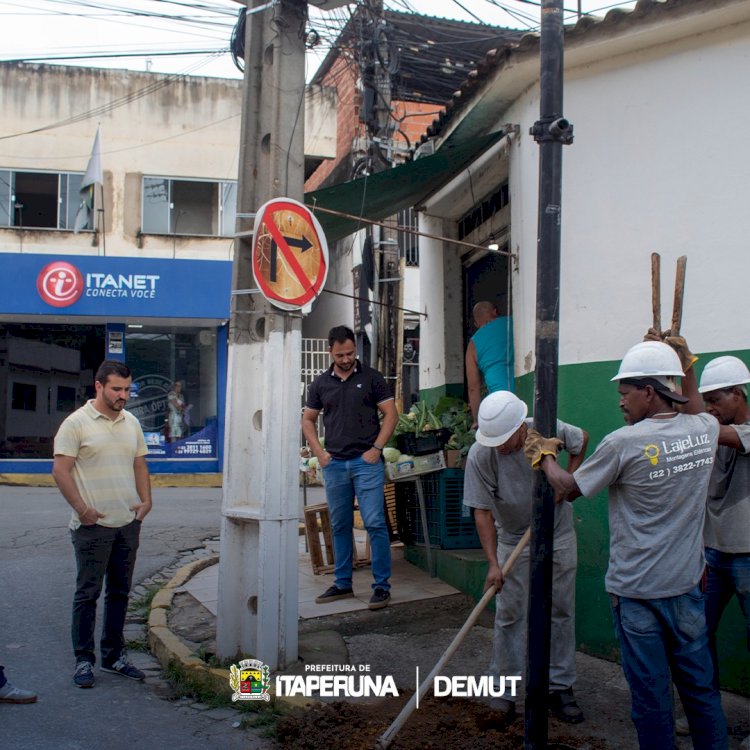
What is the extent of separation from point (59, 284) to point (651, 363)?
14.6m

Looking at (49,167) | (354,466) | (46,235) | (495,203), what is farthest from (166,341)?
(354,466)

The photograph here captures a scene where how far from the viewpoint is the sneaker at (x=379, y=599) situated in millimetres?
5941

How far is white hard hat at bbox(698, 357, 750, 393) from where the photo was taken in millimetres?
4098

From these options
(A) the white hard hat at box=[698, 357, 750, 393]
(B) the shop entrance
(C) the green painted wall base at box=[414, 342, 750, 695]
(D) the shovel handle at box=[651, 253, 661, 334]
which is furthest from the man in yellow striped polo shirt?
(B) the shop entrance

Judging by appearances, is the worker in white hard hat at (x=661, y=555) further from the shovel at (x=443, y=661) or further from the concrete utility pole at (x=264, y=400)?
the concrete utility pole at (x=264, y=400)

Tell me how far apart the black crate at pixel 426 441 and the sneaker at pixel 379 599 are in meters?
1.28

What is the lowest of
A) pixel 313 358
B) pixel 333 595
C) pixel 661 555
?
pixel 333 595

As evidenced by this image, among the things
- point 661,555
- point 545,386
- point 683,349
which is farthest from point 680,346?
point 661,555

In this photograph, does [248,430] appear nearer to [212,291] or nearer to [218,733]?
[218,733]

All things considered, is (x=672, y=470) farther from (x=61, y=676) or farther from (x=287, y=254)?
(x=61, y=676)

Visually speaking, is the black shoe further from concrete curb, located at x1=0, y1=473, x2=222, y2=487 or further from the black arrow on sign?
concrete curb, located at x1=0, y1=473, x2=222, y2=487

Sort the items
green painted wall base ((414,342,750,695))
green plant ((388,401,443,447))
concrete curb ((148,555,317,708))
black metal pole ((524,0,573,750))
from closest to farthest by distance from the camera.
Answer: black metal pole ((524,0,573,750)) < concrete curb ((148,555,317,708)) < green painted wall base ((414,342,750,695)) < green plant ((388,401,443,447))

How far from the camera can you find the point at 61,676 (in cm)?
509

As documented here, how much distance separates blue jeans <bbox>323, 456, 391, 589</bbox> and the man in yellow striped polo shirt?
156 centimetres
